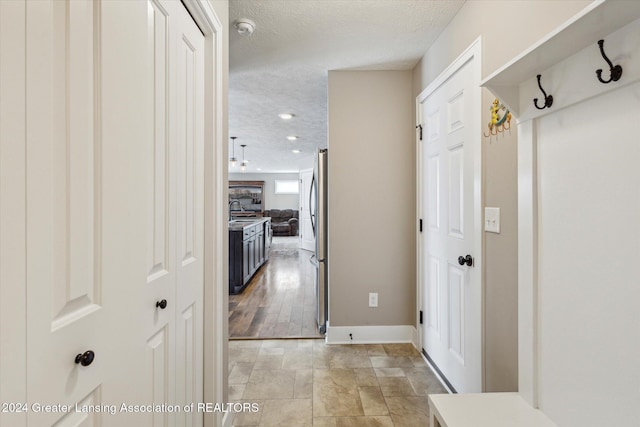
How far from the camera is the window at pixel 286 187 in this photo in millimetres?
12289

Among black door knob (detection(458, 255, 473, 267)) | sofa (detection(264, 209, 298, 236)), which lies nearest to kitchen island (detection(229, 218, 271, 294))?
black door knob (detection(458, 255, 473, 267))

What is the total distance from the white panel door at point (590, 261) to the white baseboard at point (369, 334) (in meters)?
1.82

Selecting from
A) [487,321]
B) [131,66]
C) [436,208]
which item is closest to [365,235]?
[436,208]

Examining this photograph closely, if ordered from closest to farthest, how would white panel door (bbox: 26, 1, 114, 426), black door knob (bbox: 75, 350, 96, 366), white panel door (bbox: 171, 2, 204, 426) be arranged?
white panel door (bbox: 26, 1, 114, 426), black door knob (bbox: 75, 350, 96, 366), white panel door (bbox: 171, 2, 204, 426)

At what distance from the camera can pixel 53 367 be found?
593 mm

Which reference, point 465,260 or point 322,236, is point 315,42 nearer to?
point 322,236

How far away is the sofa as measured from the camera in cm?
1186

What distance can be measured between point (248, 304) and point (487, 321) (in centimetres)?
291

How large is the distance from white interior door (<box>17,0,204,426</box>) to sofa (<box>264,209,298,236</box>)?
1063 cm

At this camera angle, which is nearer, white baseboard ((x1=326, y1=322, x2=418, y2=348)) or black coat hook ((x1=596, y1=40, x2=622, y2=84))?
black coat hook ((x1=596, y1=40, x2=622, y2=84))

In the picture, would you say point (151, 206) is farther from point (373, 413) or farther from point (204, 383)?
point (373, 413)

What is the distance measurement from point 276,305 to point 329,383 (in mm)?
1825

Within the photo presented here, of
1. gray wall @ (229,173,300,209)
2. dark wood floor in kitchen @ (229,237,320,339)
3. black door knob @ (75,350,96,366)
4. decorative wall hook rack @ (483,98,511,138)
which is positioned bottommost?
dark wood floor in kitchen @ (229,237,320,339)

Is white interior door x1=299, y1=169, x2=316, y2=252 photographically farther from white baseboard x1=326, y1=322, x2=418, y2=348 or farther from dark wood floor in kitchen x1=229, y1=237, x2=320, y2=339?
white baseboard x1=326, y1=322, x2=418, y2=348
